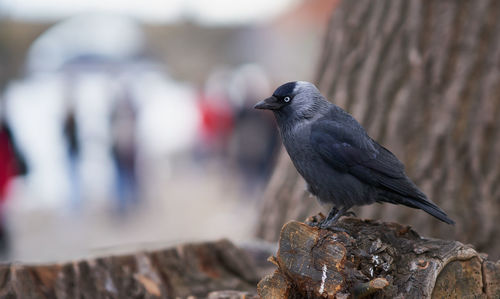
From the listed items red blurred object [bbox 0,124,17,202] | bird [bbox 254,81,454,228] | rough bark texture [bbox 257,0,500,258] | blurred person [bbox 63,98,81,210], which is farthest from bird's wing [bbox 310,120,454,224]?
blurred person [bbox 63,98,81,210]

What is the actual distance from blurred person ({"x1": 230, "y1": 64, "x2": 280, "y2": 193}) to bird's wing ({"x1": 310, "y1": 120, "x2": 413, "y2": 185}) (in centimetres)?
693

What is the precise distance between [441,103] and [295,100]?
1.85 m

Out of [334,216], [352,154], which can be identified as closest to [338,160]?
[352,154]

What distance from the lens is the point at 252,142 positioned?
9.90 m

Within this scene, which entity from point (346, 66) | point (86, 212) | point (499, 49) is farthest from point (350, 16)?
point (86, 212)

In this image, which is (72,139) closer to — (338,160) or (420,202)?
(338,160)

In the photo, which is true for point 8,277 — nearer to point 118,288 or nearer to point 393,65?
point 118,288

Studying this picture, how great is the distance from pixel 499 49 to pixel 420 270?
2499 mm

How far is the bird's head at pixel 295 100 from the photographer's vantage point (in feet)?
9.01

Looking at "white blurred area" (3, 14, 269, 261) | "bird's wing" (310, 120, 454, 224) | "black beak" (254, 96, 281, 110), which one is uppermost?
"black beak" (254, 96, 281, 110)

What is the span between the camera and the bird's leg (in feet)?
8.31

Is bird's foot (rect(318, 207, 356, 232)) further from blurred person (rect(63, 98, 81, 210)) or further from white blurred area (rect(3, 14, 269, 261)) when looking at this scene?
blurred person (rect(63, 98, 81, 210))

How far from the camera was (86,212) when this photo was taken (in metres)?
10.7

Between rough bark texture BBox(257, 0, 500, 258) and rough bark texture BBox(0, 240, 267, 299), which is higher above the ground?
rough bark texture BBox(257, 0, 500, 258)
